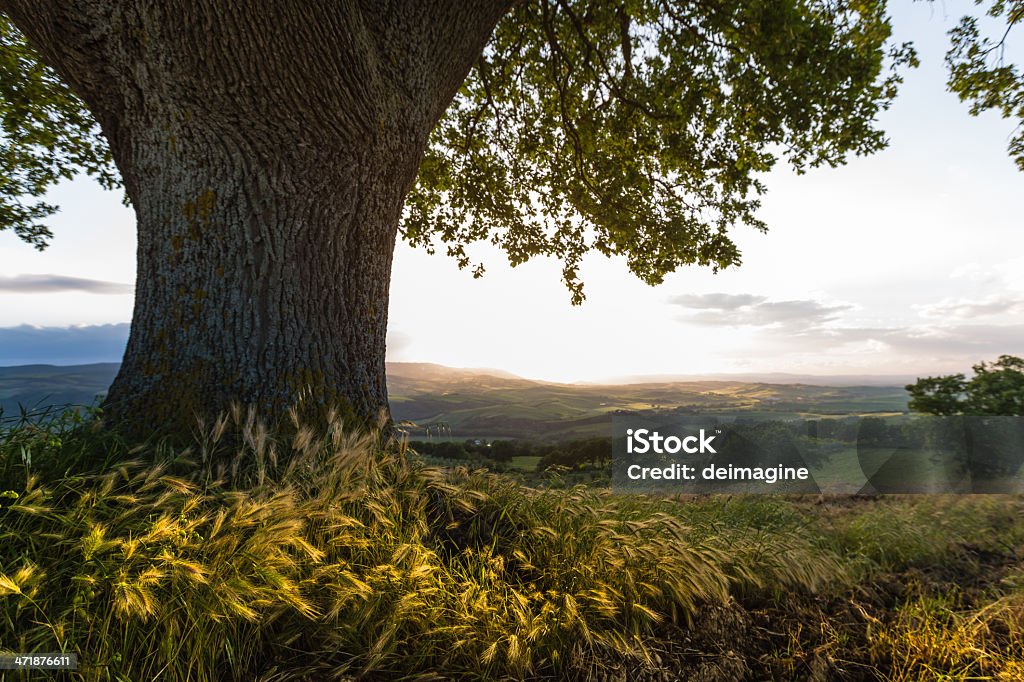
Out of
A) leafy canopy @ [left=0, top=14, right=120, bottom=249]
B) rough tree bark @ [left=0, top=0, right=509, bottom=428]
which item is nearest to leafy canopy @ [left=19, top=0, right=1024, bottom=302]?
leafy canopy @ [left=0, top=14, right=120, bottom=249]

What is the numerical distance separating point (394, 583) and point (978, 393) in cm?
775

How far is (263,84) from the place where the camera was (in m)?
3.80

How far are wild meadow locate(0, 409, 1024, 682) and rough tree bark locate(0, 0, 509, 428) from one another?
0.41 metres

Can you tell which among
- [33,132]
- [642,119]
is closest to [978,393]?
[642,119]

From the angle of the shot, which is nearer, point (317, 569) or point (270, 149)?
point (317, 569)

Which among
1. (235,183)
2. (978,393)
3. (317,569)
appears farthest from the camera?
(978,393)

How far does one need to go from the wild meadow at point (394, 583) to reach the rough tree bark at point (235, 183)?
41cm

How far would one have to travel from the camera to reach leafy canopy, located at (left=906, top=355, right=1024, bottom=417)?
22.0 ft

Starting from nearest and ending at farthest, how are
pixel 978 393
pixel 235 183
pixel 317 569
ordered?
1. pixel 317 569
2. pixel 235 183
3. pixel 978 393

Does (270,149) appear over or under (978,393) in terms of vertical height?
over

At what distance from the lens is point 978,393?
694 cm

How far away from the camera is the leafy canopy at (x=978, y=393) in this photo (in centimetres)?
671
